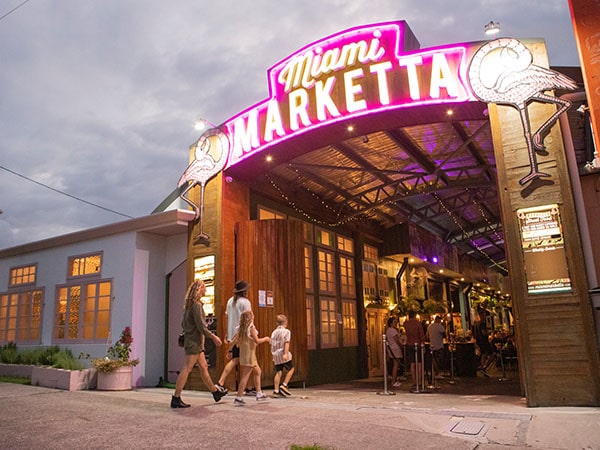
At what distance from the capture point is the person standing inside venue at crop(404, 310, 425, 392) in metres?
10.6

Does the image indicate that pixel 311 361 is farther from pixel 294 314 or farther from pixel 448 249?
pixel 448 249

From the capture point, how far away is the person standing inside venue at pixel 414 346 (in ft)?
34.8

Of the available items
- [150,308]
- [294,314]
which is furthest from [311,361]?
[150,308]

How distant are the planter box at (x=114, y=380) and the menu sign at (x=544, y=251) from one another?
756 centimetres

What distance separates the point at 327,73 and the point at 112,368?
701 cm

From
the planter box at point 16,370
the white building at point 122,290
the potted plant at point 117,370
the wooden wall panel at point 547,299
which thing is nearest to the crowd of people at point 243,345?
the potted plant at point 117,370

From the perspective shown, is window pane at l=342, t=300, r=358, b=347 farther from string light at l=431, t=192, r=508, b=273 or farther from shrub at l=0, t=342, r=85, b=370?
shrub at l=0, t=342, r=85, b=370

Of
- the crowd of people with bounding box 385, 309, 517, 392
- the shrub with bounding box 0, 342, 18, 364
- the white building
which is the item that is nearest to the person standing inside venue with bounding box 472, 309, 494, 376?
the crowd of people with bounding box 385, 309, 517, 392

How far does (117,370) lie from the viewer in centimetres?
960

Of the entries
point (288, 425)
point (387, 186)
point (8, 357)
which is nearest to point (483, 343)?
point (387, 186)

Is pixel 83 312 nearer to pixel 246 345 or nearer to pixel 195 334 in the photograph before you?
pixel 246 345

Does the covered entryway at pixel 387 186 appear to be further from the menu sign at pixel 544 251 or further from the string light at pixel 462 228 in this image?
the string light at pixel 462 228

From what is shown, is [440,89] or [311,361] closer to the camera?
[440,89]

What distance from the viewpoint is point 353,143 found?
11203 millimetres
